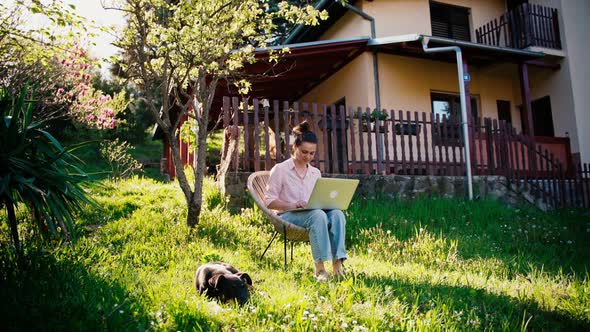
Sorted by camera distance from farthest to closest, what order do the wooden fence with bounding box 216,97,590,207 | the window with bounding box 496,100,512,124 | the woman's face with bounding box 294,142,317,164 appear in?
the window with bounding box 496,100,512,124 < the wooden fence with bounding box 216,97,590,207 < the woman's face with bounding box 294,142,317,164

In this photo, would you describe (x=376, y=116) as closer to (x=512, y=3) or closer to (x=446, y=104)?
(x=446, y=104)

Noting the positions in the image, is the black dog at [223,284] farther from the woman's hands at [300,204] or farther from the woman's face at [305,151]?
the woman's face at [305,151]

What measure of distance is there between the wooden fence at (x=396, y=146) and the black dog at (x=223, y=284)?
11.5 ft

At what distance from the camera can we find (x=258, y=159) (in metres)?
6.75

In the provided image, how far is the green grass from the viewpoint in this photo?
2.55 m

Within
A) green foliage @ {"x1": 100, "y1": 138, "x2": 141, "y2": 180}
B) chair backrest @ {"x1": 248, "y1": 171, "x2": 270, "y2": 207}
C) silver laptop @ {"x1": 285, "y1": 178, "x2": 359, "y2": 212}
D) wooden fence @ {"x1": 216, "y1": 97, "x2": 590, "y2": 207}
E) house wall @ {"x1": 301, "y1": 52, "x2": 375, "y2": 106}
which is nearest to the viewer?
silver laptop @ {"x1": 285, "y1": 178, "x2": 359, "y2": 212}

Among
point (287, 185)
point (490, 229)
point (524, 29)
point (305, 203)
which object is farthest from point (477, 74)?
point (305, 203)

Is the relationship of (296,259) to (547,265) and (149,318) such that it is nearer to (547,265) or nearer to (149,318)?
(149,318)

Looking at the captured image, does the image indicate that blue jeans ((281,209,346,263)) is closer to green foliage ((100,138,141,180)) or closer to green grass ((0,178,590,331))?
green grass ((0,178,590,331))

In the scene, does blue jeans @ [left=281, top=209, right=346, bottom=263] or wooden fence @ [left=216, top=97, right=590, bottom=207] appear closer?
blue jeans @ [left=281, top=209, right=346, bottom=263]

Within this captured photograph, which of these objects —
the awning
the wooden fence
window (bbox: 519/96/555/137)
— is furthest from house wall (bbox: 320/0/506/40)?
the wooden fence

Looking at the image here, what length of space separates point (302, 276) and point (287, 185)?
922 mm

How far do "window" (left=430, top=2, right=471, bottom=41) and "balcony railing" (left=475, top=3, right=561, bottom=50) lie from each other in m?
0.41

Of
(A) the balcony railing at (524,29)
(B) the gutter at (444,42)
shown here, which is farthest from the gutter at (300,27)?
(A) the balcony railing at (524,29)
